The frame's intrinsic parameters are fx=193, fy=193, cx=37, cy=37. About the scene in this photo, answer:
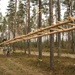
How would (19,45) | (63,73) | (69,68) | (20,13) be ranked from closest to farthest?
1. (63,73)
2. (69,68)
3. (20,13)
4. (19,45)

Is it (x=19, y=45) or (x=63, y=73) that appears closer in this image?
(x=63, y=73)

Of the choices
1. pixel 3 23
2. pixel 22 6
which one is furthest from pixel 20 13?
pixel 3 23

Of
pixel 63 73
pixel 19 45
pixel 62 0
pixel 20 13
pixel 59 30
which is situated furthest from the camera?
pixel 19 45

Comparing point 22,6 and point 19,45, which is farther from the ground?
point 22,6

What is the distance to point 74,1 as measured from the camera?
36.8 meters

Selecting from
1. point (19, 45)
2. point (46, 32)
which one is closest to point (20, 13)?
point (19, 45)

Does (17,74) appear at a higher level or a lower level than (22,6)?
lower

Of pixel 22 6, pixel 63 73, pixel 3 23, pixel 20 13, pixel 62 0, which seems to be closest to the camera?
pixel 63 73

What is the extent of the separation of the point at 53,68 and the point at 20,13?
28.7m

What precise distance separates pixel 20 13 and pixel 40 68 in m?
28.0

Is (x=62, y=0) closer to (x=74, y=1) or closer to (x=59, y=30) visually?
(x=74, y=1)

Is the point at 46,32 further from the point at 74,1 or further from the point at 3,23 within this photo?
the point at 3,23

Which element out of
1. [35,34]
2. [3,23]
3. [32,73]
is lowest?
[32,73]

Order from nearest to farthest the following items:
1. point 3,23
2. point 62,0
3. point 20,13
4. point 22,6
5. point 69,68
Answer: point 69,68, point 62,0, point 22,6, point 20,13, point 3,23
